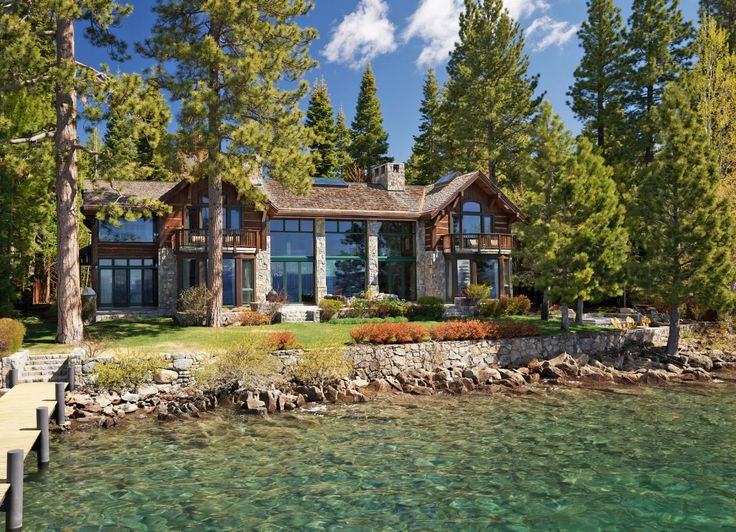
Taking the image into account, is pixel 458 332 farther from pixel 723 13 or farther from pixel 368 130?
pixel 368 130

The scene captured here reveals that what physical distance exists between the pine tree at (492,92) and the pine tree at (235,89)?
20.5m

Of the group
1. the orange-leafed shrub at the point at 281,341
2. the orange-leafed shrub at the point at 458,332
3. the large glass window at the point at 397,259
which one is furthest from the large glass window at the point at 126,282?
the orange-leafed shrub at the point at 458,332

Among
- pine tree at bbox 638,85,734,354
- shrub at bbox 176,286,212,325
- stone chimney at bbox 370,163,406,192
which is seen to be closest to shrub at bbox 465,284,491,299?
stone chimney at bbox 370,163,406,192

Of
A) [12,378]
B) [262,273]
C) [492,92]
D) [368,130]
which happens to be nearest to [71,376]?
[12,378]

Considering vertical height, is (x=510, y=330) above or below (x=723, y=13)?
below

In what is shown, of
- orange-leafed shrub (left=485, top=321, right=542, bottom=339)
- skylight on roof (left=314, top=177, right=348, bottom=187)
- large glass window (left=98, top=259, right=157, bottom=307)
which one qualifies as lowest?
orange-leafed shrub (left=485, top=321, right=542, bottom=339)

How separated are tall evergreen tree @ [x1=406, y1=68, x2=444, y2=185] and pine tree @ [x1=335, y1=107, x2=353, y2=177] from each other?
6204mm

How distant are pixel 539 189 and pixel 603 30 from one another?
18.1m

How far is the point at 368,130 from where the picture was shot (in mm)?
53344

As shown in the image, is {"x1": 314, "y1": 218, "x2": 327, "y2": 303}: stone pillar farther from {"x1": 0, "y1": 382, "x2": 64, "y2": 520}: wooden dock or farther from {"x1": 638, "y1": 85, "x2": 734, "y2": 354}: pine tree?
{"x1": 0, "y1": 382, "x2": 64, "y2": 520}: wooden dock

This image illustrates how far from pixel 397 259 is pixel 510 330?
11390mm

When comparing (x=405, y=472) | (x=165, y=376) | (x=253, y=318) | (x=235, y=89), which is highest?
(x=235, y=89)

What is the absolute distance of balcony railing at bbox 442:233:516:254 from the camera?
31.8 meters

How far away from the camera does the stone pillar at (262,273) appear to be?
2925 cm
